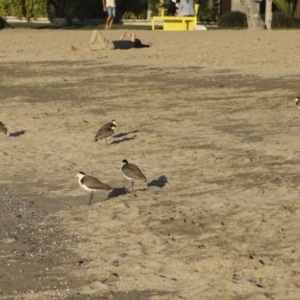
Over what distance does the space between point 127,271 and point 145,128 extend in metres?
7.40

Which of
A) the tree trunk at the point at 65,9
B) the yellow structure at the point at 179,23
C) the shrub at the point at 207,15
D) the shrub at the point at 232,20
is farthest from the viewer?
the tree trunk at the point at 65,9

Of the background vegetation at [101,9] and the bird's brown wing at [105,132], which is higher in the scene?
the bird's brown wing at [105,132]

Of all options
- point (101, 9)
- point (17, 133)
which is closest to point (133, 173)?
point (17, 133)

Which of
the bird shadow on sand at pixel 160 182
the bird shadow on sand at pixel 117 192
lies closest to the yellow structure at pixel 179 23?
the bird shadow on sand at pixel 160 182

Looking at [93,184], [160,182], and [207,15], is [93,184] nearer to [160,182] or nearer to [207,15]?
[160,182]

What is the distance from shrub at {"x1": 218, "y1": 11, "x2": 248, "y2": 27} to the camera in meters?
44.5

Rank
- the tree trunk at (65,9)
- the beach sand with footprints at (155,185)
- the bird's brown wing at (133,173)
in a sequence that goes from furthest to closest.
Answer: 1. the tree trunk at (65,9)
2. the bird's brown wing at (133,173)
3. the beach sand with footprints at (155,185)

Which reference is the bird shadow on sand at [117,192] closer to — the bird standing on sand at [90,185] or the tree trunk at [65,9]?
the bird standing on sand at [90,185]

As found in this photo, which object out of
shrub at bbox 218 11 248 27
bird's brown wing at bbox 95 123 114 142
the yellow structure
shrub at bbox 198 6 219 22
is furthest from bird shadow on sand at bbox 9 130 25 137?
shrub at bbox 198 6 219 22

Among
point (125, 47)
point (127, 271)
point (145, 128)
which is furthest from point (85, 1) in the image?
point (127, 271)

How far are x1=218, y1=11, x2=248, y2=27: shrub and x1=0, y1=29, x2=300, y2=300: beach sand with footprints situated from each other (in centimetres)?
2048

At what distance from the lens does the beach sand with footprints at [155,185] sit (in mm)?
8617

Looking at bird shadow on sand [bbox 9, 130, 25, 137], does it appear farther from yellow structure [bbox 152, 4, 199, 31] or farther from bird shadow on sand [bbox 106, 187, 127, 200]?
yellow structure [bbox 152, 4, 199, 31]

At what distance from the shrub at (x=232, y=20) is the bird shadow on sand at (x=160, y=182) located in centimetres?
3253
